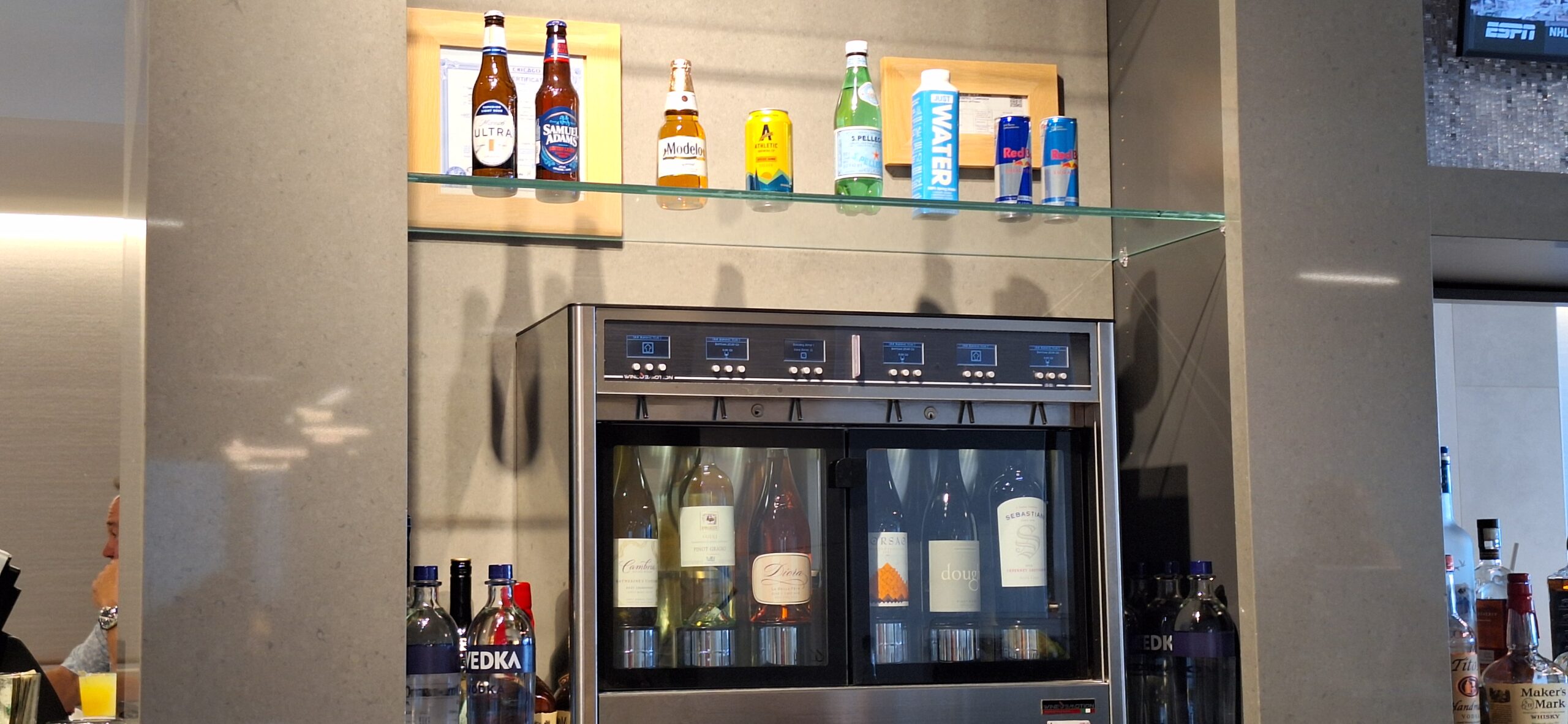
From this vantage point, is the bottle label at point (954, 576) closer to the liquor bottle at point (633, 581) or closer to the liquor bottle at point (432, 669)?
the liquor bottle at point (633, 581)

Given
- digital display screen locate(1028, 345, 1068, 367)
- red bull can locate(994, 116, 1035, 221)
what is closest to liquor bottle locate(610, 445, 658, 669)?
digital display screen locate(1028, 345, 1068, 367)

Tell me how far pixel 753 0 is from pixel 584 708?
116cm

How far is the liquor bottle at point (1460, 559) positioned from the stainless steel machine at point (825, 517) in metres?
0.76

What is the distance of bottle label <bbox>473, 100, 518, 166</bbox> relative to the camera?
1.72 m

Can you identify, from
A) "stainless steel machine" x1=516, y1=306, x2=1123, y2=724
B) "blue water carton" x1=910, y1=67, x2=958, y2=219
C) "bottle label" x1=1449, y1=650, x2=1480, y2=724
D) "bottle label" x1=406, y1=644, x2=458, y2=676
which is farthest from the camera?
"bottle label" x1=1449, y1=650, x2=1480, y2=724

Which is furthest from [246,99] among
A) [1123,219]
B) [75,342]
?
[75,342]

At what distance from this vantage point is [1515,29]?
2.22 meters

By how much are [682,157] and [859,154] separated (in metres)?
0.25

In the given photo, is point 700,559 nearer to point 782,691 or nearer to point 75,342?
point 782,691

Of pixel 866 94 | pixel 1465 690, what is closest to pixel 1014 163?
pixel 866 94

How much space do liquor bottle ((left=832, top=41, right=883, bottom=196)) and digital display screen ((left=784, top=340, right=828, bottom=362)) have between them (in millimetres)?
249

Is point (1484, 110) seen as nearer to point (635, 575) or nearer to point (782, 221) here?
point (782, 221)

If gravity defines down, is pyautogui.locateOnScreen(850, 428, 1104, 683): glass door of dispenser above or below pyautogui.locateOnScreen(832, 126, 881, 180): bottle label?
below

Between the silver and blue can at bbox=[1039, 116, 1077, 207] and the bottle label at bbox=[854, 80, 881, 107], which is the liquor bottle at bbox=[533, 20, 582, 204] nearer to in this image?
the bottle label at bbox=[854, 80, 881, 107]
